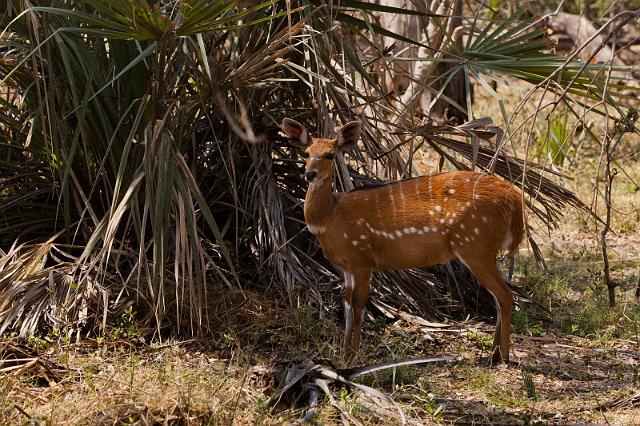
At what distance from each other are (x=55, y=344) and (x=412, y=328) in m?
2.02

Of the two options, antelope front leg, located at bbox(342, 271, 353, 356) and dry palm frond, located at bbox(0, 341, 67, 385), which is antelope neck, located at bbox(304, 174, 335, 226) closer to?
antelope front leg, located at bbox(342, 271, 353, 356)

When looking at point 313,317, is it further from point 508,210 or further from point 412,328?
point 508,210

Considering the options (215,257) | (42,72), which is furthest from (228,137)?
(42,72)

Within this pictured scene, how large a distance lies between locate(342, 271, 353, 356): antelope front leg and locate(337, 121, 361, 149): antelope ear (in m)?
0.72

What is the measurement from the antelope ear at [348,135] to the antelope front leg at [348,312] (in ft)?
2.35

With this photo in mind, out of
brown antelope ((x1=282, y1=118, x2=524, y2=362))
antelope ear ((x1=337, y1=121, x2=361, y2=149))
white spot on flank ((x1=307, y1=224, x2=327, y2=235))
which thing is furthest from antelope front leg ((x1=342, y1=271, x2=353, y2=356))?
antelope ear ((x1=337, y1=121, x2=361, y2=149))

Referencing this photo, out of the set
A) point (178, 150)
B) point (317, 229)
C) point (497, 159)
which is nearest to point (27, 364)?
point (178, 150)

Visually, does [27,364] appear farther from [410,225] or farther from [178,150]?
[410,225]

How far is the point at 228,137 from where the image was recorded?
20.5ft

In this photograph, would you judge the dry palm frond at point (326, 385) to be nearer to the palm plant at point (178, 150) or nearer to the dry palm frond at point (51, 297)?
the palm plant at point (178, 150)

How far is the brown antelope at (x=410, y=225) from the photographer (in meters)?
5.62

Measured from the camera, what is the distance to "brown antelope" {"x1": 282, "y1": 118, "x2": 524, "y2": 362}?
5625mm

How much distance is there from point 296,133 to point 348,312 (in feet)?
3.38

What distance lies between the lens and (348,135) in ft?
18.7
